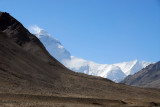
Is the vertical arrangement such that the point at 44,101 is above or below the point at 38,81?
below

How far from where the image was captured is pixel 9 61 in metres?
51.6

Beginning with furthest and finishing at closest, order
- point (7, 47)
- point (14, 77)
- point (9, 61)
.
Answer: point (7, 47) < point (9, 61) < point (14, 77)

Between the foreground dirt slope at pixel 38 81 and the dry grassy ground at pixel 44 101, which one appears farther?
the foreground dirt slope at pixel 38 81

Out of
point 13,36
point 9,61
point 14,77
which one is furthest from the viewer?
point 13,36

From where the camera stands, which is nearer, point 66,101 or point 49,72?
point 66,101

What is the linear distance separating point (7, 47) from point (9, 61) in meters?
7.70

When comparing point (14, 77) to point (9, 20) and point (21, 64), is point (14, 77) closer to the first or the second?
point (21, 64)

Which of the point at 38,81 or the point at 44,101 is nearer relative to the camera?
the point at 44,101

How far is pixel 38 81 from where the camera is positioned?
47969 millimetres

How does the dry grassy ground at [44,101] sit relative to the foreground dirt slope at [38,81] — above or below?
below

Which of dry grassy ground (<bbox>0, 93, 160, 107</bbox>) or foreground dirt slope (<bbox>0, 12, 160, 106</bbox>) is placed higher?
foreground dirt slope (<bbox>0, 12, 160, 106</bbox>)

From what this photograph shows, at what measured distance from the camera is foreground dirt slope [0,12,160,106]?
3794 cm

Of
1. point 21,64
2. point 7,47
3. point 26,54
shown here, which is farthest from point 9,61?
point 26,54

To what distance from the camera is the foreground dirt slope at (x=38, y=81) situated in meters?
37.9
